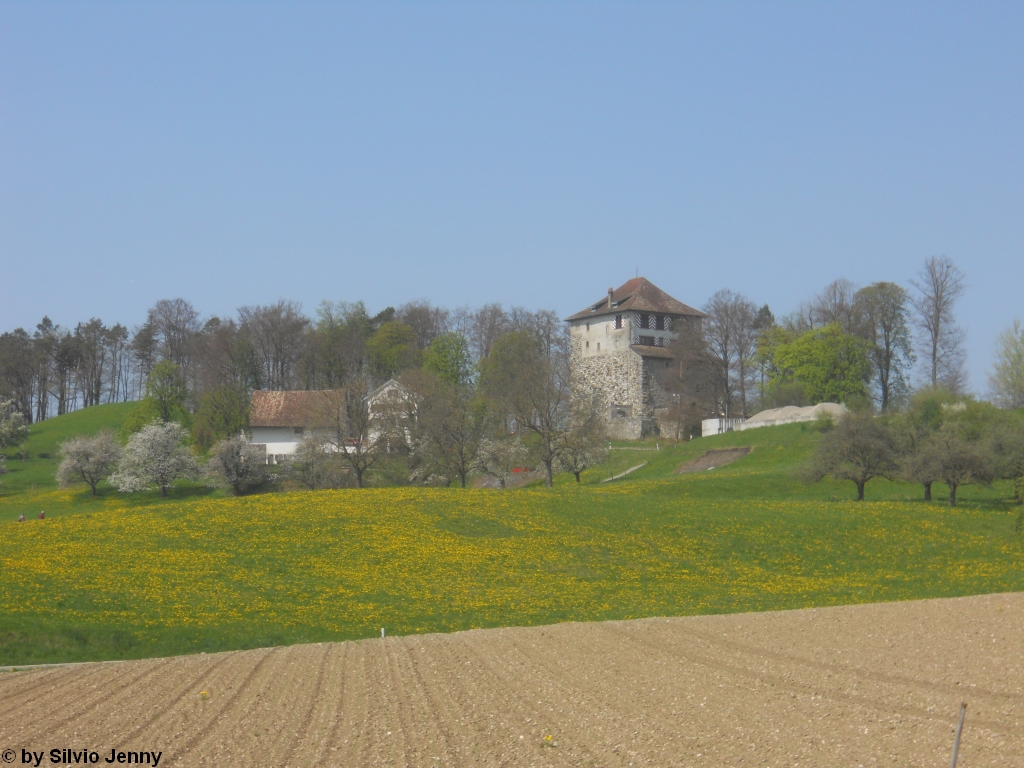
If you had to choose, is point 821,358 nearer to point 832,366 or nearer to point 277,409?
point 832,366

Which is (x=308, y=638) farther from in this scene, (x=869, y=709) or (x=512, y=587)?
(x=869, y=709)

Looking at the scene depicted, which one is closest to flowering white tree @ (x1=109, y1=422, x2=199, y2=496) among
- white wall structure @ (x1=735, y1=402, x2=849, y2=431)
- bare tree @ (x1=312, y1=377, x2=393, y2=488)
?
bare tree @ (x1=312, y1=377, x2=393, y2=488)

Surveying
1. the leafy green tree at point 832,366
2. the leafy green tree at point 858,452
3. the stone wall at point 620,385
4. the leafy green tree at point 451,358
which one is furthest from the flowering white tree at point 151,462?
the leafy green tree at point 832,366

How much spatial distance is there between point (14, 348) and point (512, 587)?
10847 cm

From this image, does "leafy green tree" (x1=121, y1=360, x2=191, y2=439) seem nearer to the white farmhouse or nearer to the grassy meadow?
the white farmhouse

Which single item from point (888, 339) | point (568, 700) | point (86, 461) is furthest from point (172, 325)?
point (568, 700)

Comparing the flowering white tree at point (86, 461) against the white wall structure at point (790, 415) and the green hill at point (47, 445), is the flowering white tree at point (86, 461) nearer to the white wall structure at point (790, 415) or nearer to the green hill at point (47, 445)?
the green hill at point (47, 445)

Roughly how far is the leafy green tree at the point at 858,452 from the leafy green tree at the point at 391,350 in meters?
62.6

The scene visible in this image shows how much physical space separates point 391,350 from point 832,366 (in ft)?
165

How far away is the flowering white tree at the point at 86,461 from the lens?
229 ft

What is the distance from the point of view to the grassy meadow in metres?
25.4

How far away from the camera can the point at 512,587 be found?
3145 cm

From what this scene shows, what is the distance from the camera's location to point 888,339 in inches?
3698

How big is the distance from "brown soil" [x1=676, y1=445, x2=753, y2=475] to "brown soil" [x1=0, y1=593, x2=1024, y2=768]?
4819cm
